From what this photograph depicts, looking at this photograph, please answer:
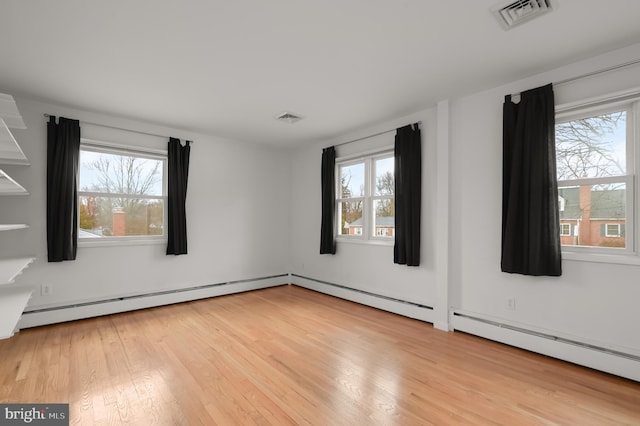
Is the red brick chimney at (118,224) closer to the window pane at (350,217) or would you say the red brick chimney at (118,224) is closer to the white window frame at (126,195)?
the white window frame at (126,195)

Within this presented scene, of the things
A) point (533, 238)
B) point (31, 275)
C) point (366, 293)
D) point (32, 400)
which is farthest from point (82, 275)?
point (533, 238)

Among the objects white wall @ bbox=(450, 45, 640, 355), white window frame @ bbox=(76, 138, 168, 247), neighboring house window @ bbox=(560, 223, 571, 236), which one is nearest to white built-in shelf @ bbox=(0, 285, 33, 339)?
white window frame @ bbox=(76, 138, 168, 247)

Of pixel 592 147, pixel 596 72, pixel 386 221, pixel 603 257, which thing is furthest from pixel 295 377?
pixel 596 72

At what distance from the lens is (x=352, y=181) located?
16.7ft

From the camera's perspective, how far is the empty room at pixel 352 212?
7.04 feet

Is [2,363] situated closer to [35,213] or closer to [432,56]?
[35,213]

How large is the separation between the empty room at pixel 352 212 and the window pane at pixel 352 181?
0.05 meters

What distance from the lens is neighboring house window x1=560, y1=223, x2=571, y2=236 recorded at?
2.89 meters

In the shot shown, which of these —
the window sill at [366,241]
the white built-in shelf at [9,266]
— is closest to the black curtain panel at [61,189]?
the white built-in shelf at [9,266]

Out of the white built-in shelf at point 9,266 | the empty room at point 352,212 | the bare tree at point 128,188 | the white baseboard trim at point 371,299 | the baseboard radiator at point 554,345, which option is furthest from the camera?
the bare tree at point 128,188

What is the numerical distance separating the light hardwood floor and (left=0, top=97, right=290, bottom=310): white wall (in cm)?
64

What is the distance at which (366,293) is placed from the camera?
4.65 metres

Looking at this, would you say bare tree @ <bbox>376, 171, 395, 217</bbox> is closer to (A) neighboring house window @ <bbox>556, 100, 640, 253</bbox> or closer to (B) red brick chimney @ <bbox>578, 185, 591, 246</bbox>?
(A) neighboring house window @ <bbox>556, 100, 640, 253</bbox>

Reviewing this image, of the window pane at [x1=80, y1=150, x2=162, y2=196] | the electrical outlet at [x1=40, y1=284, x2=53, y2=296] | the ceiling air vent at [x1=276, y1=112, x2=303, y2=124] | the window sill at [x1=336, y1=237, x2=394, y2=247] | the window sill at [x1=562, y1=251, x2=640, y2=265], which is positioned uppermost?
the ceiling air vent at [x1=276, y1=112, x2=303, y2=124]
